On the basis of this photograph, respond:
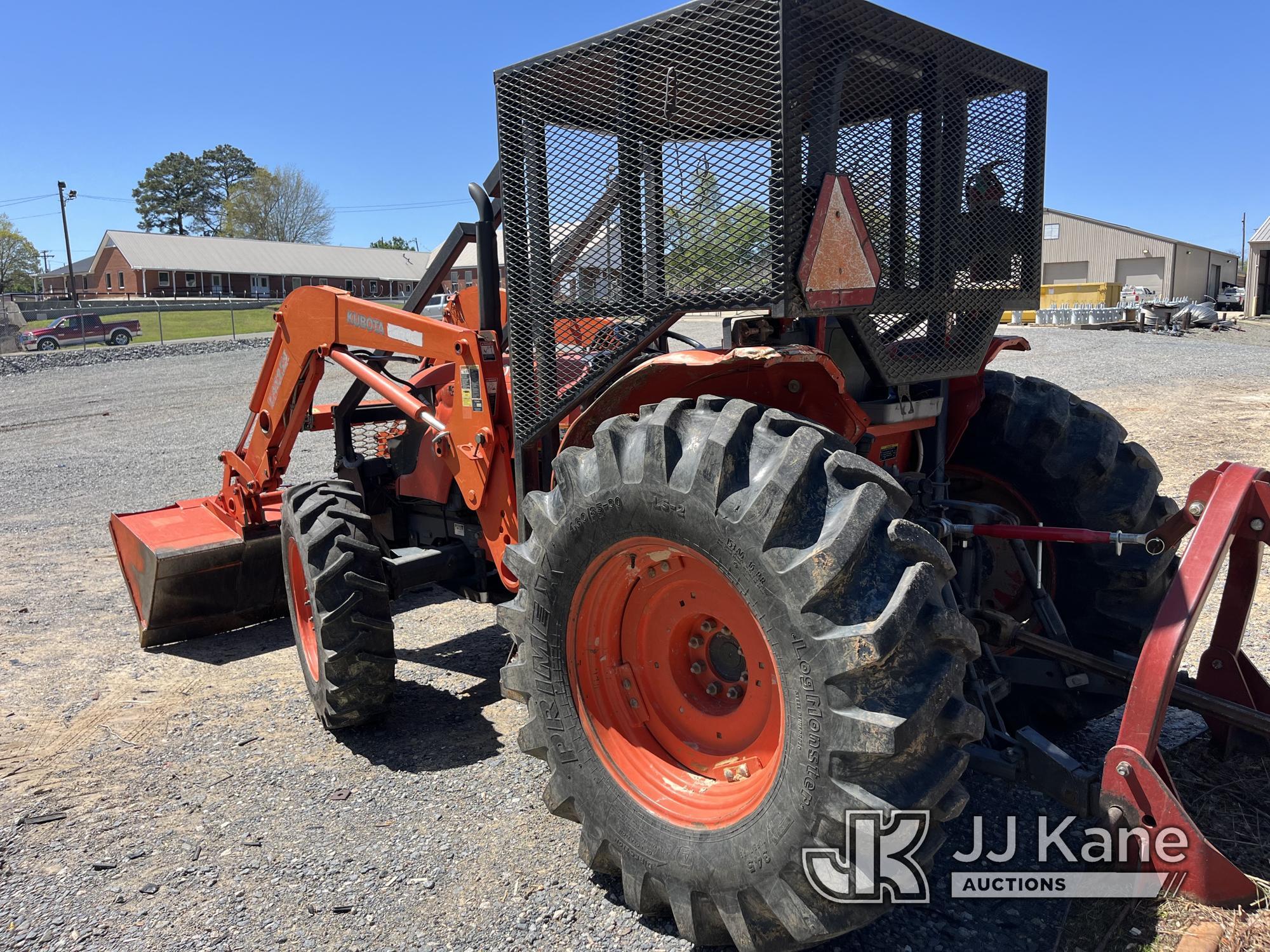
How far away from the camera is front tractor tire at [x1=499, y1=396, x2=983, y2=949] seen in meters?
2.46

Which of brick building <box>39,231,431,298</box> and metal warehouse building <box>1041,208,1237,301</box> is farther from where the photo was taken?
brick building <box>39,231,431,298</box>

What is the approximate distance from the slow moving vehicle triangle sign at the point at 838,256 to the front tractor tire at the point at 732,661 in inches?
18.8

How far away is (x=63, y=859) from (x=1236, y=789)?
14.1 ft

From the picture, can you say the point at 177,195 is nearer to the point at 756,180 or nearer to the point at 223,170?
the point at 223,170

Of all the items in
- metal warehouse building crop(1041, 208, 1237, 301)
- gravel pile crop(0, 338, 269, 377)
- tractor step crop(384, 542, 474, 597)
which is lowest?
tractor step crop(384, 542, 474, 597)

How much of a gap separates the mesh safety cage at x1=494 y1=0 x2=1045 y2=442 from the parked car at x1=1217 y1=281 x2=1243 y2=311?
1948 inches

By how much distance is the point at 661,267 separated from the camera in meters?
3.29

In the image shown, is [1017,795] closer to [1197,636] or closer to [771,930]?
[771,930]

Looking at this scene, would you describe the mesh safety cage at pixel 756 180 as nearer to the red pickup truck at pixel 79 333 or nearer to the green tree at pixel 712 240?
the green tree at pixel 712 240

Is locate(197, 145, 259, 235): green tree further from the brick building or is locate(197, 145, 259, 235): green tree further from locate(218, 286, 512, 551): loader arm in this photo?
locate(218, 286, 512, 551): loader arm

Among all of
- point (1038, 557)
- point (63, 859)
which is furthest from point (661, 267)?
point (63, 859)

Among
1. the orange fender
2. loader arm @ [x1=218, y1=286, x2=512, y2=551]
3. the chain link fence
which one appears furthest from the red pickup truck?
the orange fender

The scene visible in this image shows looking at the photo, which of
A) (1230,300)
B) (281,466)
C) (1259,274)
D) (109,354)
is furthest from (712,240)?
(1230,300)

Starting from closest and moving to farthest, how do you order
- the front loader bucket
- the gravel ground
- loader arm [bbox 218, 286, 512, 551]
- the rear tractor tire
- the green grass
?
1. the gravel ground
2. the rear tractor tire
3. loader arm [bbox 218, 286, 512, 551]
4. the front loader bucket
5. the green grass
